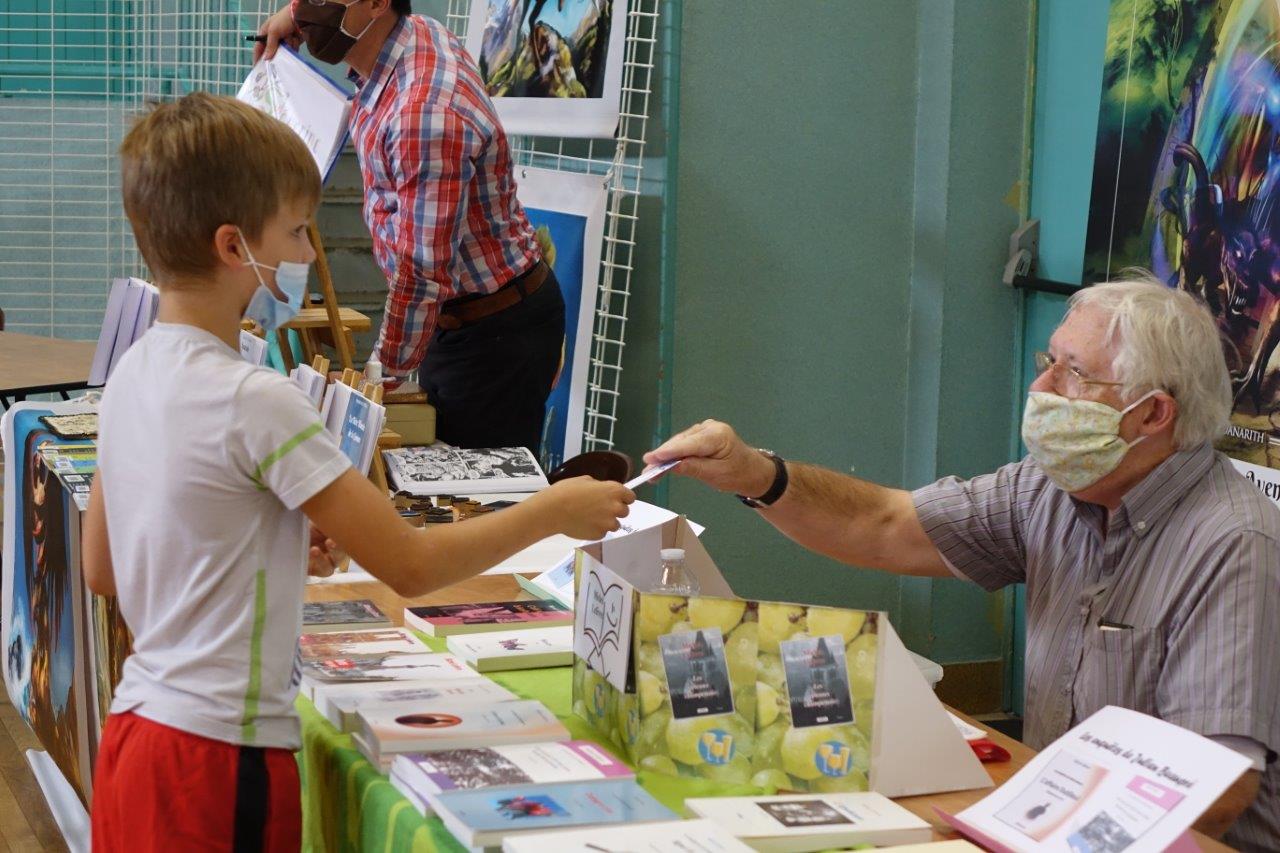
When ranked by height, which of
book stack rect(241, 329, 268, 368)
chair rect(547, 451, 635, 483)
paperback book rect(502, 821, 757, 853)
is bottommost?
paperback book rect(502, 821, 757, 853)

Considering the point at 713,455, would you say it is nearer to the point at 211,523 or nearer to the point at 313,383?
the point at 313,383

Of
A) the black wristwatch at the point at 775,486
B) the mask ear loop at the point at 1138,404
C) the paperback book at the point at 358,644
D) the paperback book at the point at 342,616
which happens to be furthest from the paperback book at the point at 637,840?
the black wristwatch at the point at 775,486

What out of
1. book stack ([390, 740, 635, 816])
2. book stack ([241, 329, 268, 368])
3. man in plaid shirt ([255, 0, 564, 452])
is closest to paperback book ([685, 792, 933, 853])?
book stack ([390, 740, 635, 816])

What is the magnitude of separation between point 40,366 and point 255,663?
3.20 meters

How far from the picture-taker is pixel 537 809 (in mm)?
1316

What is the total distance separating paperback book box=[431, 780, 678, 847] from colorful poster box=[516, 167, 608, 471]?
2541mm

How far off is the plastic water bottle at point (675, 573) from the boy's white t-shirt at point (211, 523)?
55cm

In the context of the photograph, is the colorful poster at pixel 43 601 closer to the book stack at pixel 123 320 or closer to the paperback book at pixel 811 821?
the book stack at pixel 123 320

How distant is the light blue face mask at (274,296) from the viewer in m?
1.41

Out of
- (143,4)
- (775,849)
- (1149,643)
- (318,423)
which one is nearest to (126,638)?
(318,423)

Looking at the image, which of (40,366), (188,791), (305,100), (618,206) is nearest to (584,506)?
(188,791)

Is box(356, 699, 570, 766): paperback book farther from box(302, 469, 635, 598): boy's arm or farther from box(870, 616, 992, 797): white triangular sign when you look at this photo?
box(870, 616, 992, 797): white triangular sign

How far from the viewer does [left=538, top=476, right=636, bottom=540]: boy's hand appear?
5.18 feet

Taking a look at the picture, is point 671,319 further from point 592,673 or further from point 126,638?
point 592,673
